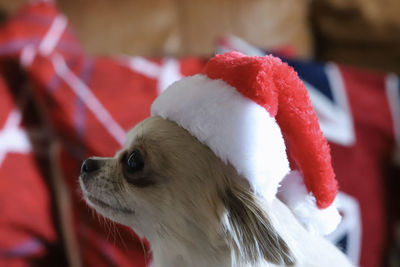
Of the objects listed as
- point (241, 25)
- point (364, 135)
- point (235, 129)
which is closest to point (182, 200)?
point (235, 129)

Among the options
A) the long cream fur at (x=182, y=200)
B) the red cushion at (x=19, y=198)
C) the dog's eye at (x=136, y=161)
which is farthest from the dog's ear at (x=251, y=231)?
the red cushion at (x=19, y=198)

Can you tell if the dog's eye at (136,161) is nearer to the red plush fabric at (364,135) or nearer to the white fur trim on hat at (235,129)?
the white fur trim on hat at (235,129)

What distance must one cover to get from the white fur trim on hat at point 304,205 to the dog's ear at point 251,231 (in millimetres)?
49

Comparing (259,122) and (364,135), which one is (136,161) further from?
(364,135)

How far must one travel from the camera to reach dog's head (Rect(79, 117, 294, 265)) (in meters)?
0.48

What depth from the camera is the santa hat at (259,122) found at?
0.41 meters

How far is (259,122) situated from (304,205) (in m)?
0.13

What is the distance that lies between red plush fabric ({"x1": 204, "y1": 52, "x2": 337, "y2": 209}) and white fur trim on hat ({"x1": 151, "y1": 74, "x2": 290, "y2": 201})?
0.5 inches

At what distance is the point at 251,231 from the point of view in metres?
0.45

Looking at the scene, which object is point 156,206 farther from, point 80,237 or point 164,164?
point 80,237

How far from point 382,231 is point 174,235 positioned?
29.7 inches

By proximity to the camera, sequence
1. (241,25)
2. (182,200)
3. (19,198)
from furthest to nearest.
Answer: (241,25)
(19,198)
(182,200)

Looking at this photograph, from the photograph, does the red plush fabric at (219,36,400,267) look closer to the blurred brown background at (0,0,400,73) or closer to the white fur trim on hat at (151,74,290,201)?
the blurred brown background at (0,0,400,73)

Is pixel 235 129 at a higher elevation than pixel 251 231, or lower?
higher
